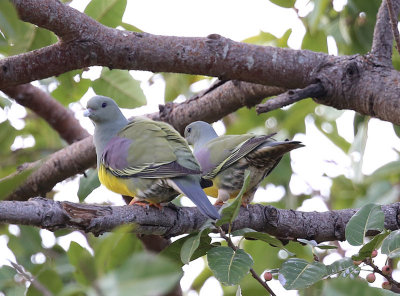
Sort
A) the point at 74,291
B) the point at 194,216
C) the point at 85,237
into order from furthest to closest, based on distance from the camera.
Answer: the point at 85,237, the point at 194,216, the point at 74,291

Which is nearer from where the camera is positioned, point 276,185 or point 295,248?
point 295,248

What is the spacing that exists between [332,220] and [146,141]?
0.96 meters

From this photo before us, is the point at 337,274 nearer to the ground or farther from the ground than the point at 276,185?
farther from the ground

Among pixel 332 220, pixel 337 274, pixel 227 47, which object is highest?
pixel 227 47

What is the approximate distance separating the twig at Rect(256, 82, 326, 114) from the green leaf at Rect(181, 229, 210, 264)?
710mm

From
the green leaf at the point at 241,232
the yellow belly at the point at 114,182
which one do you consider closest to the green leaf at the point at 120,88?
the yellow belly at the point at 114,182

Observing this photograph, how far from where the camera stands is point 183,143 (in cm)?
299

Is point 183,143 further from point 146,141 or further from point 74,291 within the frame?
point 74,291

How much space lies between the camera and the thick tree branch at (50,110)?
430cm

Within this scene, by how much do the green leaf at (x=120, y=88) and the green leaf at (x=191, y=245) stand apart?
64.0 inches

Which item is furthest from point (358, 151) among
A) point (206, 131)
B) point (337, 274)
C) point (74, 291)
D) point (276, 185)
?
point (74, 291)

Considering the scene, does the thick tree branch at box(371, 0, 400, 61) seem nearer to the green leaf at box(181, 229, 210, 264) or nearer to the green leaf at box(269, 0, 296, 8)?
the green leaf at box(269, 0, 296, 8)

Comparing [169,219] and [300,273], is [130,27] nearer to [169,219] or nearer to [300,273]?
[169,219]

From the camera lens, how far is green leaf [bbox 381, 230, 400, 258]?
211 cm
